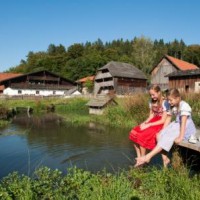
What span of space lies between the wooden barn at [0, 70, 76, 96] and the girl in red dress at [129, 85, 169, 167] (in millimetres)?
52768

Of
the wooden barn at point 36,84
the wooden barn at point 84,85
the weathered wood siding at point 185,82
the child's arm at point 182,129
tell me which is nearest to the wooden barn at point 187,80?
the weathered wood siding at point 185,82

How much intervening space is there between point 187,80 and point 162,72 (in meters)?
15.4

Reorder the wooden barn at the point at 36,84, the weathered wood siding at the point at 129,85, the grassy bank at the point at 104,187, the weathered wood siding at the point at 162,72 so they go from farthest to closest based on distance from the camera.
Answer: the wooden barn at the point at 36,84 < the weathered wood siding at the point at 129,85 < the weathered wood siding at the point at 162,72 < the grassy bank at the point at 104,187

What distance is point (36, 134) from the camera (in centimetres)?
1717

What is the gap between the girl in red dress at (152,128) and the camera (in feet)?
22.3

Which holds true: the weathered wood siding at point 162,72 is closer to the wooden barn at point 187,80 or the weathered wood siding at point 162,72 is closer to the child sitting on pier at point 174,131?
the wooden barn at point 187,80

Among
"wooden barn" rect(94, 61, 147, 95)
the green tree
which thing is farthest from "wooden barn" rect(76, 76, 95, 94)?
the green tree

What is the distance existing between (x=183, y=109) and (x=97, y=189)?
2.42 meters

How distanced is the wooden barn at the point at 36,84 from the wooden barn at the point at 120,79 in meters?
12.0

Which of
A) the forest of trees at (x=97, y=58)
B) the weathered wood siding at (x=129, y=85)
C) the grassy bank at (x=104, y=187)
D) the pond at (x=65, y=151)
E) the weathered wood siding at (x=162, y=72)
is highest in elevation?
the forest of trees at (x=97, y=58)

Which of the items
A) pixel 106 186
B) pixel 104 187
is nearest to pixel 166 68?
pixel 106 186

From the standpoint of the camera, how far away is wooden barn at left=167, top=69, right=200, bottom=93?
1383 inches

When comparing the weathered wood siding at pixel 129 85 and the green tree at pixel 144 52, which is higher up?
the green tree at pixel 144 52

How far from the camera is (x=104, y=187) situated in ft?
17.5
